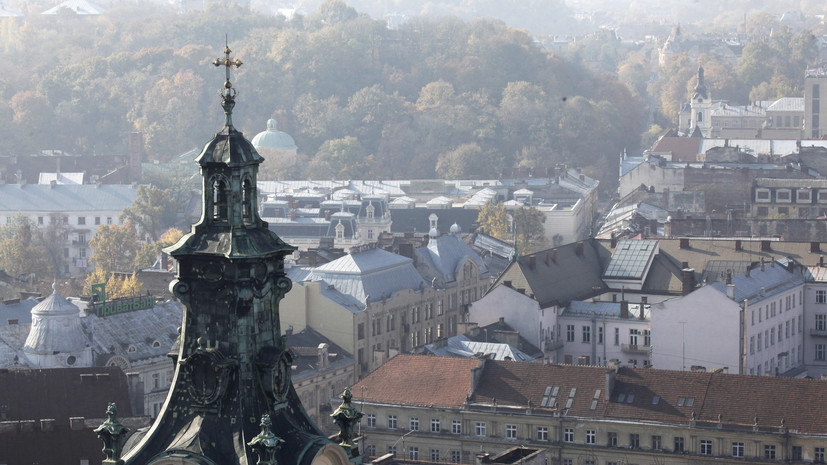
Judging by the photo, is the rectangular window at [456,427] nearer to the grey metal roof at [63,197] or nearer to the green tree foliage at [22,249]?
the green tree foliage at [22,249]

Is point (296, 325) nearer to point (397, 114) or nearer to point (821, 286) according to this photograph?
point (821, 286)

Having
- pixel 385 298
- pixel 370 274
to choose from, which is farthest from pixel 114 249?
pixel 385 298

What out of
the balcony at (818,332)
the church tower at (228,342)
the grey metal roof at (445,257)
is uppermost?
the church tower at (228,342)

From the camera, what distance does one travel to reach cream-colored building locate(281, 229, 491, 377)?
7094 centimetres

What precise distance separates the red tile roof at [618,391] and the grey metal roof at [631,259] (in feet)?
69.3

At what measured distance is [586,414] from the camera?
52031 millimetres

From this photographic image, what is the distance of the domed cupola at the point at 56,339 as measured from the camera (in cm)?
6072

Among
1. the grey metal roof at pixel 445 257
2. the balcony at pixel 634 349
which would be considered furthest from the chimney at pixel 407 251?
the balcony at pixel 634 349

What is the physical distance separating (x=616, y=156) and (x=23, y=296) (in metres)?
114

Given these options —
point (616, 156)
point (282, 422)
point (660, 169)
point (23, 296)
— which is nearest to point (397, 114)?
point (616, 156)

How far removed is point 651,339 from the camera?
65.9m

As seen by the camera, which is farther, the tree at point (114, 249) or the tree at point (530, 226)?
the tree at point (530, 226)

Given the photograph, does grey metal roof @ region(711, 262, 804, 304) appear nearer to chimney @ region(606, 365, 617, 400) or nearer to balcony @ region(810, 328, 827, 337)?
balcony @ region(810, 328, 827, 337)

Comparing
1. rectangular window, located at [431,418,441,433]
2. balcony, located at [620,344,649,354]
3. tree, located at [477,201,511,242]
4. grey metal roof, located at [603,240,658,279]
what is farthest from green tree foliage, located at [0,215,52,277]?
rectangular window, located at [431,418,441,433]
